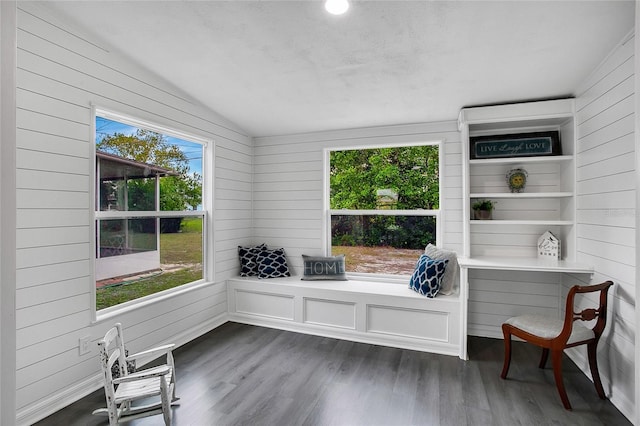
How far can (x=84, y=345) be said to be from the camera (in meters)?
2.34

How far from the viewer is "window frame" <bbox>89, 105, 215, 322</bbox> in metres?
2.41

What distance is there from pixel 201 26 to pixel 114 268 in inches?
79.2

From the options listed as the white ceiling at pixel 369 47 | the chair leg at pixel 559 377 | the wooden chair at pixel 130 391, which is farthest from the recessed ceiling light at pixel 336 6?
the chair leg at pixel 559 377

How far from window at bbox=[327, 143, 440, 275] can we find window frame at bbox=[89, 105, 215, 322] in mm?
1442

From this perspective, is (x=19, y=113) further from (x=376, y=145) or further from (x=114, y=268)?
(x=376, y=145)

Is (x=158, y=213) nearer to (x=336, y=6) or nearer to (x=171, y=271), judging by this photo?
(x=171, y=271)

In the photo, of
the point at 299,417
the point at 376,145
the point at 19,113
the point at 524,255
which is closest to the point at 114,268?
the point at 19,113

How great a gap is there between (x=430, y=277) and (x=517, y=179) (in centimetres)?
129

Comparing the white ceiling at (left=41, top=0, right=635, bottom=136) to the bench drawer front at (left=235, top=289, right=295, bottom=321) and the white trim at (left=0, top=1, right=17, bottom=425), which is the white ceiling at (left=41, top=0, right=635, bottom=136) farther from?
the bench drawer front at (left=235, top=289, right=295, bottom=321)

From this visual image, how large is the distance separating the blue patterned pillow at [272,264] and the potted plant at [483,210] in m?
2.24

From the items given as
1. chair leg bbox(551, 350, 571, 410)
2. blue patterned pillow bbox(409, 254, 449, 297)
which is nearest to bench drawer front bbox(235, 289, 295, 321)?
blue patterned pillow bbox(409, 254, 449, 297)

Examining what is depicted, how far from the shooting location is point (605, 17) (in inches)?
75.2

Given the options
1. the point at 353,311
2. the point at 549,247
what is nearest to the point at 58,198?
the point at 353,311

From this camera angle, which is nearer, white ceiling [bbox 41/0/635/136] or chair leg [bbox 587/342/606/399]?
white ceiling [bbox 41/0/635/136]
